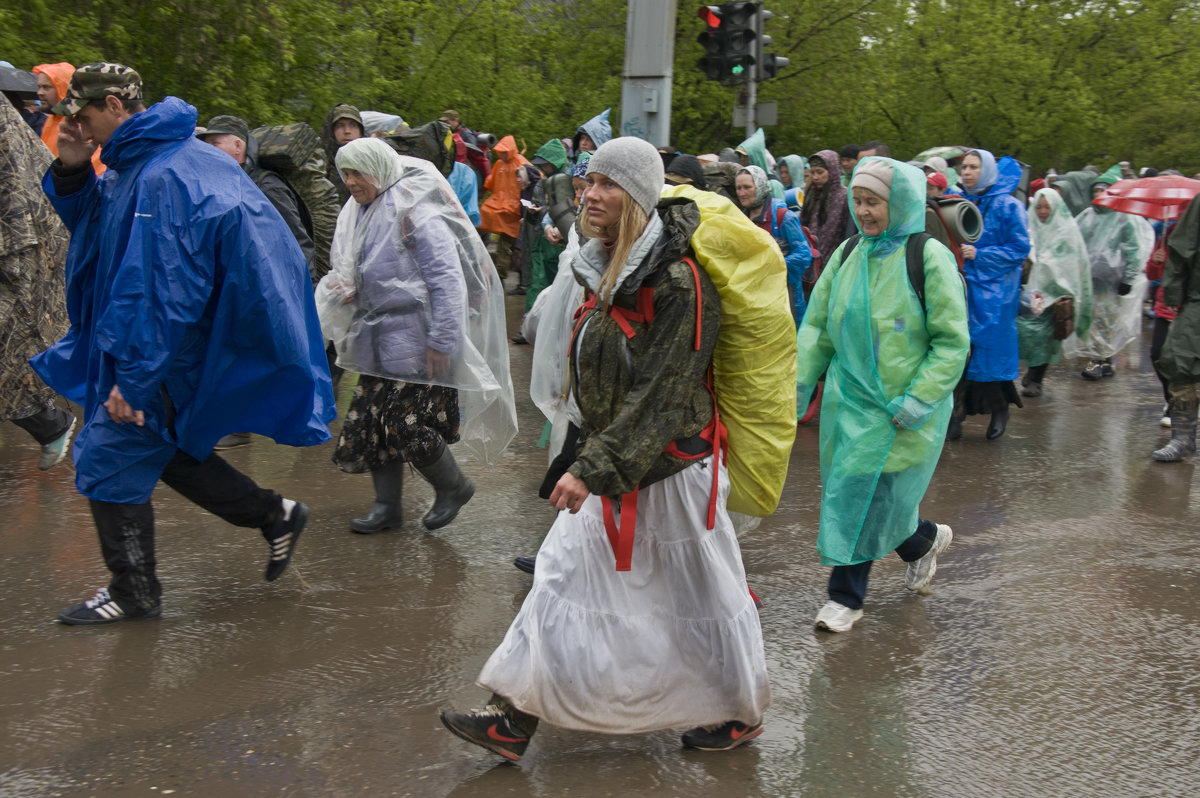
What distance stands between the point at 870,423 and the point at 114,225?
9.18 feet

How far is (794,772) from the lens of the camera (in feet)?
11.7

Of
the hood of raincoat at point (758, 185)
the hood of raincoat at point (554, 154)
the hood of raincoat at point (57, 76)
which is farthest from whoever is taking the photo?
the hood of raincoat at point (554, 154)

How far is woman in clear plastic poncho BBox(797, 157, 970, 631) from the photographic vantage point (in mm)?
4508

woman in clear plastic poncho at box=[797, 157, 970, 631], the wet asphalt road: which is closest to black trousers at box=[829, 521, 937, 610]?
woman in clear plastic poncho at box=[797, 157, 970, 631]

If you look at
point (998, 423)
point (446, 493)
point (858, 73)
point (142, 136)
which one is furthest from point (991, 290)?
point (858, 73)

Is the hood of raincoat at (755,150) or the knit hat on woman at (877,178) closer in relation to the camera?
the knit hat on woman at (877,178)

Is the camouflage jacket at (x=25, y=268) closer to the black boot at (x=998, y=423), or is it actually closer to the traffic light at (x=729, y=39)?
the black boot at (x=998, y=423)

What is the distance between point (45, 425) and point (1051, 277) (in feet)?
25.3

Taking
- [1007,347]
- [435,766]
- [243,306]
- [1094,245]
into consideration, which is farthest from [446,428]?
[1094,245]

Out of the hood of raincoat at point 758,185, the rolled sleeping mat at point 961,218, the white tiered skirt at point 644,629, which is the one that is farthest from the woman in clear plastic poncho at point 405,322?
the hood of raincoat at point 758,185

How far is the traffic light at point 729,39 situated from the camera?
12414 millimetres

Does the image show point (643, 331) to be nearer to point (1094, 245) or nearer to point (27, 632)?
point (27, 632)

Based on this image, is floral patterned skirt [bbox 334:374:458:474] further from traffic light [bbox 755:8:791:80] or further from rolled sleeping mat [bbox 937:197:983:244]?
traffic light [bbox 755:8:791:80]

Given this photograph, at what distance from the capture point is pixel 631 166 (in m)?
3.32
